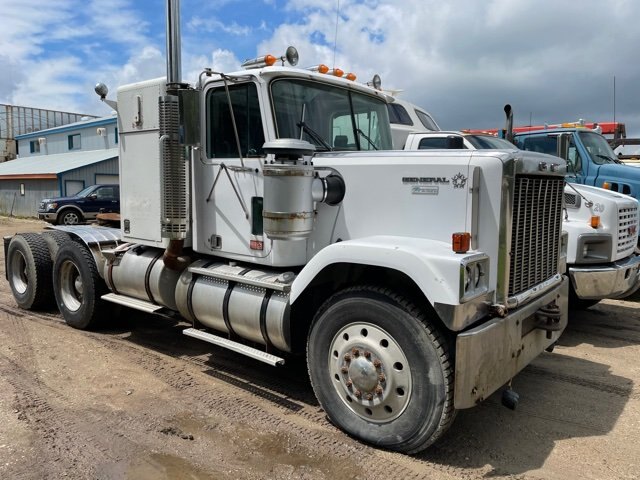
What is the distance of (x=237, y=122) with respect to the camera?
456 centimetres

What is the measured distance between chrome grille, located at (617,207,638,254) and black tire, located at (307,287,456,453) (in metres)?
3.89

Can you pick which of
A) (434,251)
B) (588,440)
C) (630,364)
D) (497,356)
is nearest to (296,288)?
(434,251)

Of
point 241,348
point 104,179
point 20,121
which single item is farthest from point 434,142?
point 20,121

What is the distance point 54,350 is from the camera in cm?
562

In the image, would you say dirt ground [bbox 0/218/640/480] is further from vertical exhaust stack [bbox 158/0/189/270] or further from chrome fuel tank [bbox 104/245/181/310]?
vertical exhaust stack [bbox 158/0/189/270]

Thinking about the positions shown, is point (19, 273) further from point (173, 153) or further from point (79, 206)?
point (79, 206)

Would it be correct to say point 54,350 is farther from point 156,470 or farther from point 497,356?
point 497,356

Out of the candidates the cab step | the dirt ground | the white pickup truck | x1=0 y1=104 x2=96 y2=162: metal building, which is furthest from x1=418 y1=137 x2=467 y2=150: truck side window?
x1=0 y1=104 x2=96 y2=162: metal building

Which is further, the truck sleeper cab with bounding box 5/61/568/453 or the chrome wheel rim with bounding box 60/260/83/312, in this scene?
the chrome wheel rim with bounding box 60/260/83/312

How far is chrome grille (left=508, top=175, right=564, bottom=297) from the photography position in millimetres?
3670

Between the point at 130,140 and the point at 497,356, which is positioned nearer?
the point at 497,356

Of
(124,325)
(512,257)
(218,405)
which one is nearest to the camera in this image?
(512,257)

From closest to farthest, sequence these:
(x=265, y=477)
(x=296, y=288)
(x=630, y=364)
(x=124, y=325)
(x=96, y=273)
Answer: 1. (x=265, y=477)
2. (x=296, y=288)
3. (x=630, y=364)
4. (x=96, y=273)
5. (x=124, y=325)

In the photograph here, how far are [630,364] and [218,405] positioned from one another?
157 inches
